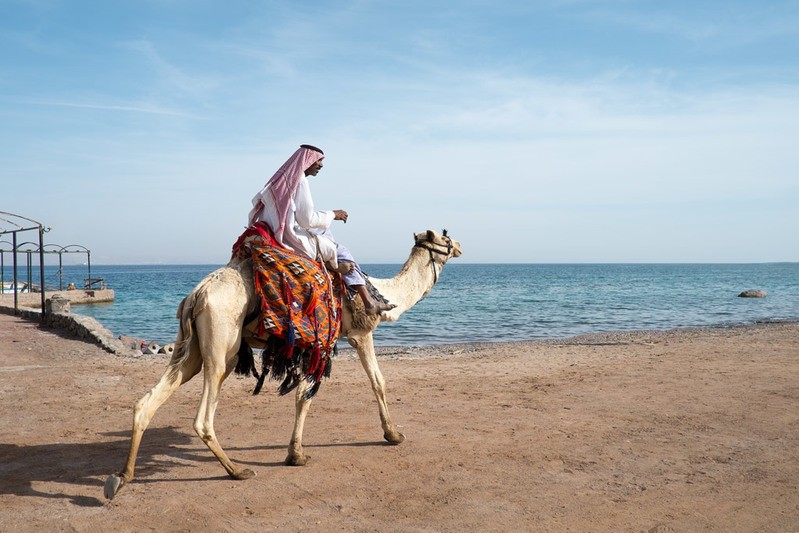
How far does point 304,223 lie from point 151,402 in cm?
202

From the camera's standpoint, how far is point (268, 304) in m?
5.61

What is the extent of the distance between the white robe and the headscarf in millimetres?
35

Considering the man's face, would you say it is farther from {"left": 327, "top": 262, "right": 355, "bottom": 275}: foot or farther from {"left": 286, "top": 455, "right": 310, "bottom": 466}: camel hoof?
{"left": 286, "top": 455, "right": 310, "bottom": 466}: camel hoof

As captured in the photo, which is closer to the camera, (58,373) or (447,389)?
(447,389)

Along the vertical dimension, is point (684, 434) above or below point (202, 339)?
below

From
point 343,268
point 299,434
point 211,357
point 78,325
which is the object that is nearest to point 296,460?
point 299,434

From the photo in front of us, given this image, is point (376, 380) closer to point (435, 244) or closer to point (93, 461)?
point (435, 244)

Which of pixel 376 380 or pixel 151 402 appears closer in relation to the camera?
pixel 151 402

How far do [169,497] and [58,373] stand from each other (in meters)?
7.21

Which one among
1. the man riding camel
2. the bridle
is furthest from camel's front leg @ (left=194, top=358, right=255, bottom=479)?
the bridle

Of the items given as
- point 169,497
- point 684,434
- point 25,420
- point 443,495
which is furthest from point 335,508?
point 25,420

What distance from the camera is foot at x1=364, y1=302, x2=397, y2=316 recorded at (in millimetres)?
6480

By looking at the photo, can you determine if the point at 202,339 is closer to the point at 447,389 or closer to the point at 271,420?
the point at 271,420

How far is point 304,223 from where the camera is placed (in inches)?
237
